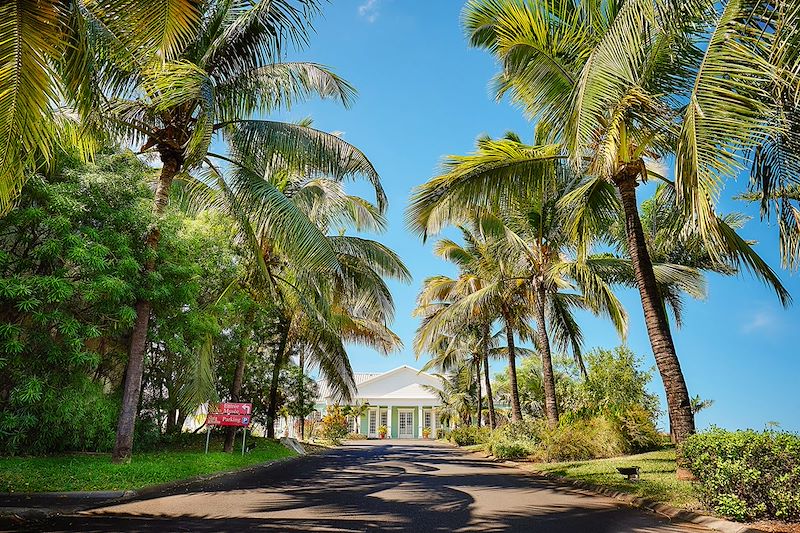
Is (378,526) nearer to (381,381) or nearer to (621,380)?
(621,380)

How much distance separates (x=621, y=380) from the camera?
2138 centimetres

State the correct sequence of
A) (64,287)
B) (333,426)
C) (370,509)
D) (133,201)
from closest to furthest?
(370,509), (64,287), (133,201), (333,426)

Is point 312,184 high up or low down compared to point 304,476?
up

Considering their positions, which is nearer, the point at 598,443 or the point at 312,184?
the point at 598,443

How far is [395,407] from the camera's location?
2071 inches

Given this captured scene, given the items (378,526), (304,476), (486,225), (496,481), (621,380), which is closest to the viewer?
(378,526)

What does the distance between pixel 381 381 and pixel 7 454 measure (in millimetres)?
44162

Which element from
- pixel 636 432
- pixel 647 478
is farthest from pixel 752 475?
pixel 636 432

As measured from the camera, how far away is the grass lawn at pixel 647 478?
729 centimetres

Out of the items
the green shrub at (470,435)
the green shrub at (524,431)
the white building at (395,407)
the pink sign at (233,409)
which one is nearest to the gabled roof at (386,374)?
the white building at (395,407)

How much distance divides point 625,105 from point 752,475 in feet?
16.4

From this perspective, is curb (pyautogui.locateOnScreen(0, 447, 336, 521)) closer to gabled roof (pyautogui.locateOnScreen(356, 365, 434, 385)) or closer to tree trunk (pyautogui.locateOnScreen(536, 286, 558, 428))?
tree trunk (pyautogui.locateOnScreen(536, 286, 558, 428))

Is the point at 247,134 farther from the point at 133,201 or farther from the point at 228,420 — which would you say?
the point at 228,420

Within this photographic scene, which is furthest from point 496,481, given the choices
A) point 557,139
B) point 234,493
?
point 557,139
